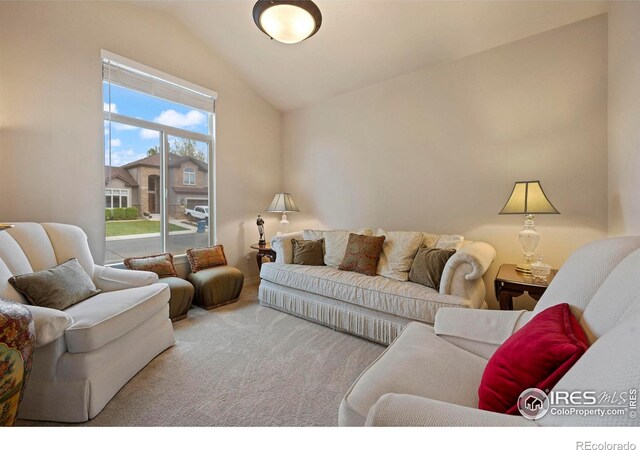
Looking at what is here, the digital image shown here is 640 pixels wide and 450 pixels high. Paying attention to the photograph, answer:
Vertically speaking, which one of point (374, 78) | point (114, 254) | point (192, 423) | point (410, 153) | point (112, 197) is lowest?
point (192, 423)

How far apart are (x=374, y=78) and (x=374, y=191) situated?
1.35 meters

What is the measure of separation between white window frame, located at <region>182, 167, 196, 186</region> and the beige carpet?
170 centimetres

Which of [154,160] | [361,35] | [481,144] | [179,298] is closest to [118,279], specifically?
[179,298]

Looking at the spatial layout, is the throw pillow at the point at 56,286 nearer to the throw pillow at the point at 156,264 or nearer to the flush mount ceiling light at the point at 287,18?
the throw pillow at the point at 156,264

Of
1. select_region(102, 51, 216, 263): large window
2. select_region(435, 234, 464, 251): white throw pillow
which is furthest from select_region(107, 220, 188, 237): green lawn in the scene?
select_region(435, 234, 464, 251): white throw pillow

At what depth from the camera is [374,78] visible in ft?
10.5

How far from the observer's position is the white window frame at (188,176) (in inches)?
131

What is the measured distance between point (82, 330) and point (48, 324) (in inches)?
5.8

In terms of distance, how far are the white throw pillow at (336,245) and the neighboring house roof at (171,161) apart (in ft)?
6.28

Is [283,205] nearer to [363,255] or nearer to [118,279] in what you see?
[363,255]

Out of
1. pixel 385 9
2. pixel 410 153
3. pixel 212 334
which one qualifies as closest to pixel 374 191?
pixel 410 153
